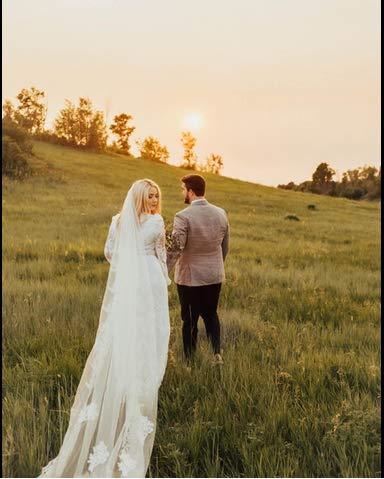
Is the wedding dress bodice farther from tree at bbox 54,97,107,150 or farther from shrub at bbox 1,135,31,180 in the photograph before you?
tree at bbox 54,97,107,150

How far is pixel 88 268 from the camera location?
40.2 feet

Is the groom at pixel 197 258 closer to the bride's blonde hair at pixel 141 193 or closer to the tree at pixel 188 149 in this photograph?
the bride's blonde hair at pixel 141 193

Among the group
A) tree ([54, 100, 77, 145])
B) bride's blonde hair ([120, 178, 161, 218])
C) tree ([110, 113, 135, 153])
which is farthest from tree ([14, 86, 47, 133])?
bride's blonde hair ([120, 178, 161, 218])

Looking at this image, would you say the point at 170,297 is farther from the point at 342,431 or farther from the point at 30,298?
the point at 342,431

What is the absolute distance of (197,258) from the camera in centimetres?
671

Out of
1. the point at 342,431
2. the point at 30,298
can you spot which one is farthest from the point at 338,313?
the point at 30,298

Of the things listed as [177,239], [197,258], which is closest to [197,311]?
[197,258]

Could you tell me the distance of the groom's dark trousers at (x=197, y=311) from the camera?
6.70m

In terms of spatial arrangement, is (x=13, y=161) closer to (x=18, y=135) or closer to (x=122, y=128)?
(x=18, y=135)

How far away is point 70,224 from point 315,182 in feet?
242

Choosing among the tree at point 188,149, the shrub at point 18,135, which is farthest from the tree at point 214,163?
the shrub at point 18,135

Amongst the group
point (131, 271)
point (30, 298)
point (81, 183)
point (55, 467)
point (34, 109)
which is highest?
point (34, 109)

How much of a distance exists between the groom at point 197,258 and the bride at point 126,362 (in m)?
0.84

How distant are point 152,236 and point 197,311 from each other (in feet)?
5.41
